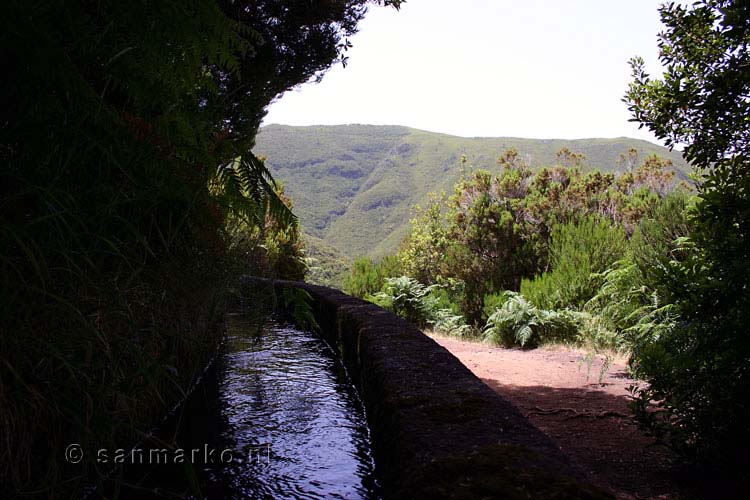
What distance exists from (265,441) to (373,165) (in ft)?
335

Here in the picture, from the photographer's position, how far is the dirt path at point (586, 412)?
2906 mm

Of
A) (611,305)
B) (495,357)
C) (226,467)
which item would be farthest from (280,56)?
(226,467)

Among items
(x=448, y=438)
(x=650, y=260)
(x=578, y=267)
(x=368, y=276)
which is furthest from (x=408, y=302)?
(x=448, y=438)

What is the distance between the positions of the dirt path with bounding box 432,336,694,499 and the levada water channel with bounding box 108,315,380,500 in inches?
40.6

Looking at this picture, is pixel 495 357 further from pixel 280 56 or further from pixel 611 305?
pixel 280 56

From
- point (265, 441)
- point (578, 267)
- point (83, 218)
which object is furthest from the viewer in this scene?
point (578, 267)

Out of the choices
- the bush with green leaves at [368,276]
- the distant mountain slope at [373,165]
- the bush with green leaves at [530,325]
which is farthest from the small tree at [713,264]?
the distant mountain slope at [373,165]

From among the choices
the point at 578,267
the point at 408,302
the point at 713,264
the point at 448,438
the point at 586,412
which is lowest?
the point at 408,302

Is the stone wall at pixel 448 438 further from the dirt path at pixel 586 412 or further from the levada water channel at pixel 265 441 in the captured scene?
the dirt path at pixel 586 412

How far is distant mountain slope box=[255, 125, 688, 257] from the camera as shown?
73.1 metres

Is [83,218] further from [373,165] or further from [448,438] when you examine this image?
[373,165]

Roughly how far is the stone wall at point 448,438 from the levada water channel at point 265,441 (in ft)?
0.54

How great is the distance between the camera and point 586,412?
4203 millimetres

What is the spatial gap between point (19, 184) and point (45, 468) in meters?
0.78
